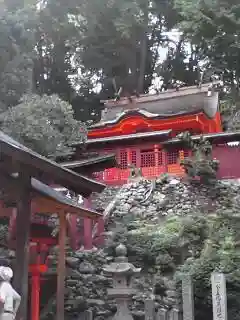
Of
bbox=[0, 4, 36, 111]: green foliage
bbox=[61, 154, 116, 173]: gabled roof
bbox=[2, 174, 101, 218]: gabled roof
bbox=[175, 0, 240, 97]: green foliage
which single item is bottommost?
bbox=[2, 174, 101, 218]: gabled roof

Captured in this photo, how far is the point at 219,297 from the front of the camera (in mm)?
9250

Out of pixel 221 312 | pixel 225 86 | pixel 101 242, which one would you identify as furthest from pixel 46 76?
pixel 221 312

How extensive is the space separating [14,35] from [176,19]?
625 inches

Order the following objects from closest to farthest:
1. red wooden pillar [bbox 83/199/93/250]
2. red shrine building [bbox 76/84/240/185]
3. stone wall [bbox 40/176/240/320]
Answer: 1. stone wall [bbox 40/176/240/320]
2. red wooden pillar [bbox 83/199/93/250]
3. red shrine building [bbox 76/84/240/185]

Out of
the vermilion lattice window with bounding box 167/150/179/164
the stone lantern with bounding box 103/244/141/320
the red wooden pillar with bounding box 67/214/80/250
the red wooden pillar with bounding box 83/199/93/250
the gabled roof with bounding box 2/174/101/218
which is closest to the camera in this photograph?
the gabled roof with bounding box 2/174/101/218

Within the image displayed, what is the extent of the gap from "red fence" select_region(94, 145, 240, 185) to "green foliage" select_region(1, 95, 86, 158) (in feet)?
8.46

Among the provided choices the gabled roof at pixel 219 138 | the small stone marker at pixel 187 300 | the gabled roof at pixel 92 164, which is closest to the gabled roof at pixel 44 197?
the small stone marker at pixel 187 300

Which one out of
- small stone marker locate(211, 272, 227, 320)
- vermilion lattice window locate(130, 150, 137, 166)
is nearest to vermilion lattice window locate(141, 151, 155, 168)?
vermilion lattice window locate(130, 150, 137, 166)

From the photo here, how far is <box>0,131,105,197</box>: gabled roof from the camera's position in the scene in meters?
5.83

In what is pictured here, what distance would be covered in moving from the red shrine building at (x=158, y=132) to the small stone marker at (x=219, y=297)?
1049 cm

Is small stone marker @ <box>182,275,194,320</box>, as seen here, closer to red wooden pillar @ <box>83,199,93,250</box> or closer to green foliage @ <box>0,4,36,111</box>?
red wooden pillar @ <box>83,199,93,250</box>

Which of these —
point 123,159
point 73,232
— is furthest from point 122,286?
point 123,159

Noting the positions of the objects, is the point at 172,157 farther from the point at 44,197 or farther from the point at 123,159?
the point at 44,197

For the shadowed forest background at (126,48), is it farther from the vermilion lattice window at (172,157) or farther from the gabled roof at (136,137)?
the vermilion lattice window at (172,157)
